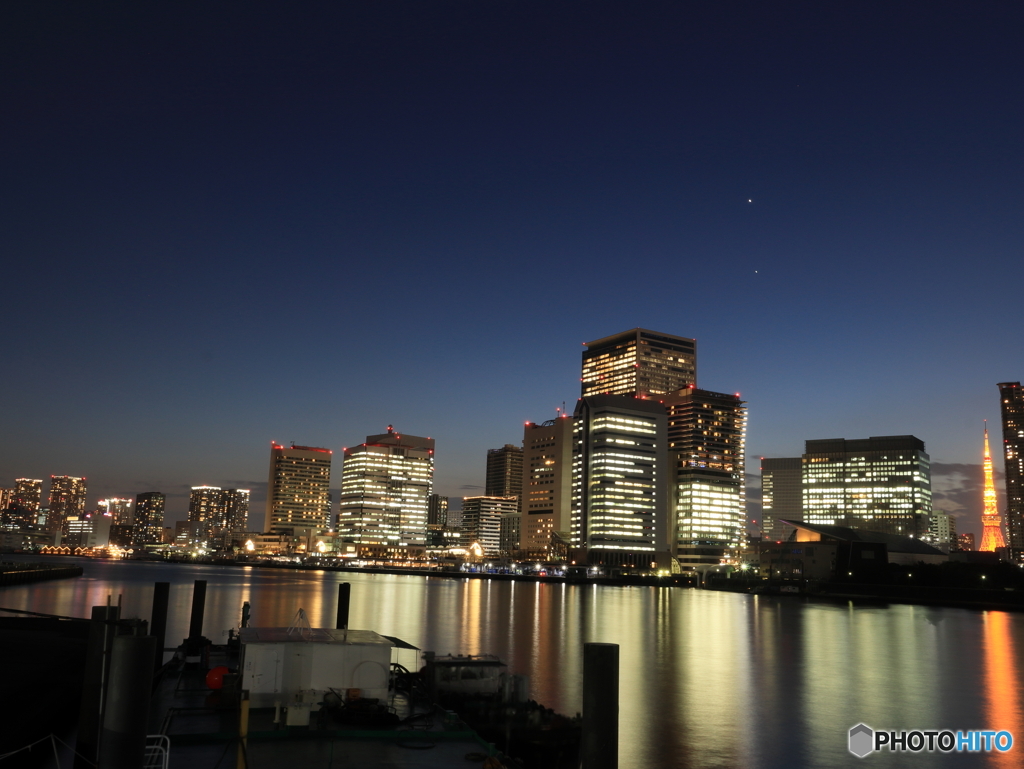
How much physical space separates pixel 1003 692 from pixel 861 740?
61.6 ft

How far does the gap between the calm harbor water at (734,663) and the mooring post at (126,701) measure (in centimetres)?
2056

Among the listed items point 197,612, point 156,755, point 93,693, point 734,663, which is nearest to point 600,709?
point 156,755

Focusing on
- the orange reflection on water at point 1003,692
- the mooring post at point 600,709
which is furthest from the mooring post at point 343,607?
the orange reflection on water at point 1003,692

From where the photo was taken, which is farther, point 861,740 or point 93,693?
point 861,740

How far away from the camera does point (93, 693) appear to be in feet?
65.7

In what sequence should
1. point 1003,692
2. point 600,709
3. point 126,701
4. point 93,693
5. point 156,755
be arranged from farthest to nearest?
1. point 1003,692
2. point 93,693
3. point 156,755
4. point 600,709
5. point 126,701

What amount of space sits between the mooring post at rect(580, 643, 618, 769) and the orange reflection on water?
902 inches

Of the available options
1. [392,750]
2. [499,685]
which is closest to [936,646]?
[499,685]

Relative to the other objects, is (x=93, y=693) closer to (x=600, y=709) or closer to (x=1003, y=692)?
(x=600, y=709)

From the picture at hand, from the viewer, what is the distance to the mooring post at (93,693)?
775 inches

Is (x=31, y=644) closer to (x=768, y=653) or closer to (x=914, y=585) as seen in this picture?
(x=768, y=653)

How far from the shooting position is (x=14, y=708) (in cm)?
2675

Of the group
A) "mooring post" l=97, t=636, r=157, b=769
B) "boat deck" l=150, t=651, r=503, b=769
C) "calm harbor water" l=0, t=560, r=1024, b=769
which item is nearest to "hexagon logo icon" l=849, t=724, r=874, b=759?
"calm harbor water" l=0, t=560, r=1024, b=769

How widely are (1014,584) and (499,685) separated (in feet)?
485
